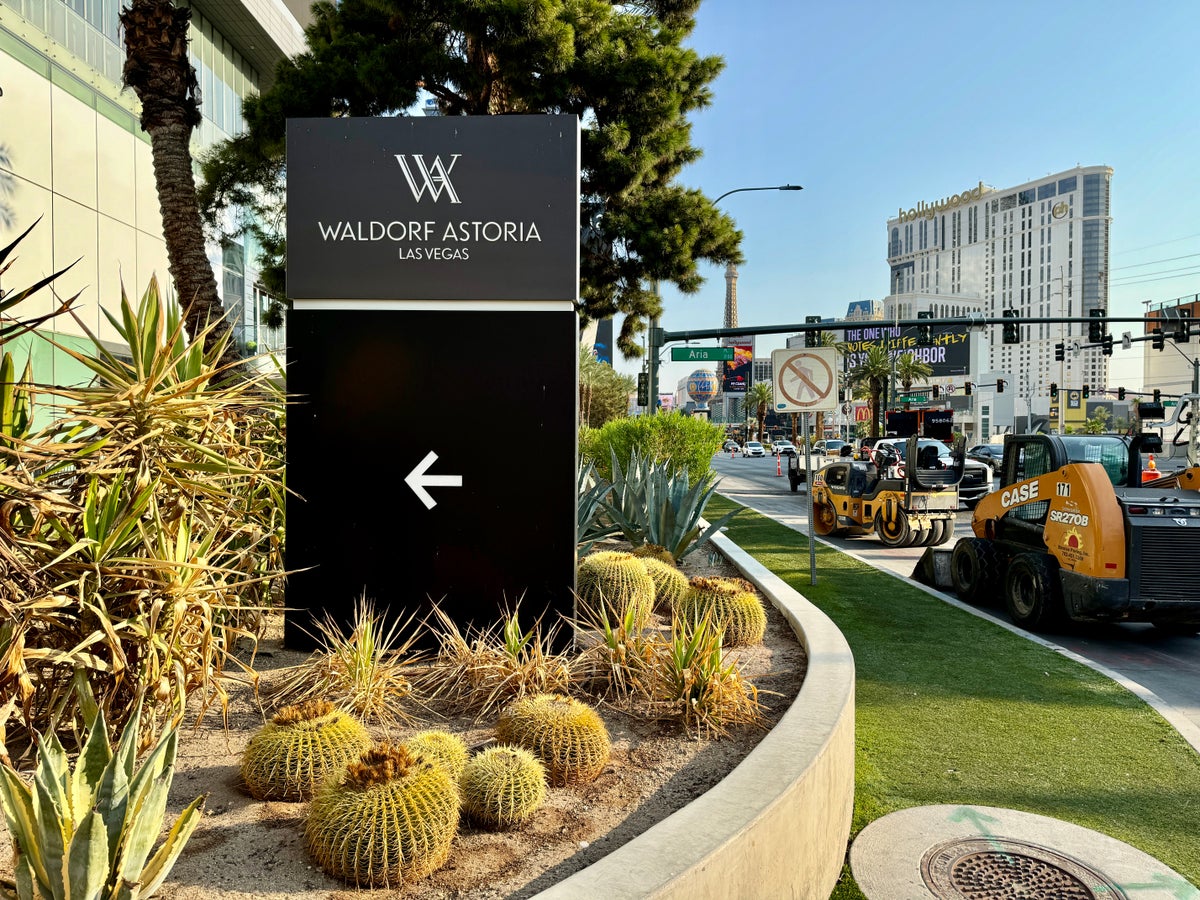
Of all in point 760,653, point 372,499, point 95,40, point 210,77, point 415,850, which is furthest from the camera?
point 210,77

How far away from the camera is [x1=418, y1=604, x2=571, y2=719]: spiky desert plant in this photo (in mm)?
4152

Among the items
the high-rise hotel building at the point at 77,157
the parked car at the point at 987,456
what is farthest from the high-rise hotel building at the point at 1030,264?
the high-rise hotel building at the point at 77,157

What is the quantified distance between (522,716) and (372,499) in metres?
1.95

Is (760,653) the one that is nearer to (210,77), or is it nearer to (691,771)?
(691,771)

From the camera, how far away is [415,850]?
2.62 m

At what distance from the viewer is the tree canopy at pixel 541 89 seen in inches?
552

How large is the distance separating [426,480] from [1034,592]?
19.8ft

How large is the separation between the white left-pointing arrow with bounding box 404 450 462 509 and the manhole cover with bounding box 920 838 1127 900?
10.2ft

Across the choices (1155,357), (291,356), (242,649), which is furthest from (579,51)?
(1155,357)

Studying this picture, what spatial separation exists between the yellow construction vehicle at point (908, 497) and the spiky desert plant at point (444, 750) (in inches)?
452

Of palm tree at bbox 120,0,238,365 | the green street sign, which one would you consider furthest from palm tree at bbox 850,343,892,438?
palm tree at bbox 120,0,238,365

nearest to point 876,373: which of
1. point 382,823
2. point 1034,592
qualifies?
point 1034,592

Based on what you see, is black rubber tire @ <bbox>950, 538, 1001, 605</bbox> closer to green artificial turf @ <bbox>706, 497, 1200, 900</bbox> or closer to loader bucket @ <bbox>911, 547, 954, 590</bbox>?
loader bucket @ <bbox>911, 547, 954, 590</bbox>

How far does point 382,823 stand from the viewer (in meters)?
2.59
